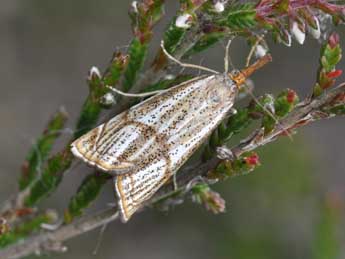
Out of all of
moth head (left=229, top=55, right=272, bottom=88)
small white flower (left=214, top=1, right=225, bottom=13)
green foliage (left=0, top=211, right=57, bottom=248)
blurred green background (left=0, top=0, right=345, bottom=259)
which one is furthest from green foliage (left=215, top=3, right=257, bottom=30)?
blurred green background (left=0, top=0, right=345, bottom=259)

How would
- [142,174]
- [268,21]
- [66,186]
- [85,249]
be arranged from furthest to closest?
[66,186] < [85,249] < [142,174] < [268,21]

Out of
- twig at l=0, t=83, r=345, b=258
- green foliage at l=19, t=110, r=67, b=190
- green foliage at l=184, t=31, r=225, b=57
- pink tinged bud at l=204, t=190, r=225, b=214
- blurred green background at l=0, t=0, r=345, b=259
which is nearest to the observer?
twig at l=0, t=83, r=345, b=258

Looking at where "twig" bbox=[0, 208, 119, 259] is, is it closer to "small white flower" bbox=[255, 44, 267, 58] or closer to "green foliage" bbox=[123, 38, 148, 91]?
"green foliage" bbox=[123, 38, 148, 91]

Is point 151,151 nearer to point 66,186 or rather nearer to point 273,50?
point 66,186

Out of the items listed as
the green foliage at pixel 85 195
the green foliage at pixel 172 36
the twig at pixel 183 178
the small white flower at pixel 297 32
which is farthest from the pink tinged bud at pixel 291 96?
the green foliage at pixel 85 195

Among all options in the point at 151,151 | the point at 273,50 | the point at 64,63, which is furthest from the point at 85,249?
the point at 151,151

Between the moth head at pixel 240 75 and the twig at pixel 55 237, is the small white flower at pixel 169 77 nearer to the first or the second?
the moth head at pixel 240 75
